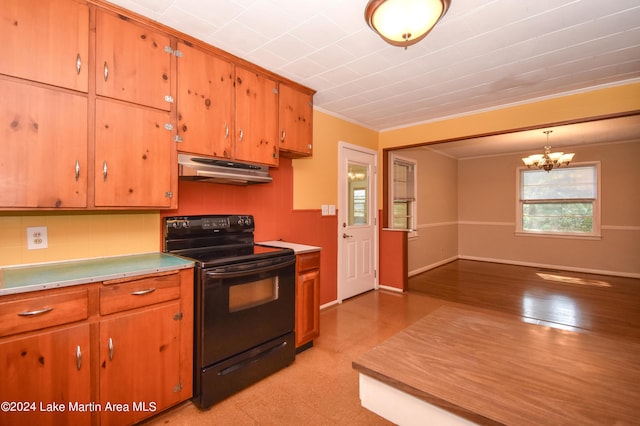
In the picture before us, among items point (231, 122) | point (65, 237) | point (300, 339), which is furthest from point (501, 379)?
point (65, 237)

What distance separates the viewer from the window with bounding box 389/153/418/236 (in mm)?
5040

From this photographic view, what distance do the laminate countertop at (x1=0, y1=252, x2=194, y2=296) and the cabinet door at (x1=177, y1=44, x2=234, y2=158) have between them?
2.69ft

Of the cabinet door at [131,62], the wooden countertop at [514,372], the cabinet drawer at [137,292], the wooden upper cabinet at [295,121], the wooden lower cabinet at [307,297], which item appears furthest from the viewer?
the wooden upper cabinet at [295,121]

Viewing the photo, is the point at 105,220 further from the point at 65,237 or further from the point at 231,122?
the point at 231,122

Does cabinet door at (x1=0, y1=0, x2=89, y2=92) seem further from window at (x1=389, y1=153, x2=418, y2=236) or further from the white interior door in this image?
window at (x1=389, y1=153, x2=418, y2=236)

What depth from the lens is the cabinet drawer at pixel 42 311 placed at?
1.36 meters

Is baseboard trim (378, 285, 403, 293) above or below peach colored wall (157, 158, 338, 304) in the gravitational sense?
below

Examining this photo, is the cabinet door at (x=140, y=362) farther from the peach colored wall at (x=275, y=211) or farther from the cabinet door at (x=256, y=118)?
the cabinet door at (x=256, y=118)

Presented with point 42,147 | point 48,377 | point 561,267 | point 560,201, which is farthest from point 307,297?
point 560,201

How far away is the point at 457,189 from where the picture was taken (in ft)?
24.6

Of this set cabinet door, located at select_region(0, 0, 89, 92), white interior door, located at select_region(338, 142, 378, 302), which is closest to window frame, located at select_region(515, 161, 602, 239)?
white interior door, located at select_region(338, 142, 378, 302)

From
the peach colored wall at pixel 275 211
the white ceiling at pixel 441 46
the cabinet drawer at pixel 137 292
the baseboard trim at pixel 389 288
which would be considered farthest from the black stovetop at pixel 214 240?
the baseboard trim at pixel 389 288

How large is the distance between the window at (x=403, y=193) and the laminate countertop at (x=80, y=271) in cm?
362

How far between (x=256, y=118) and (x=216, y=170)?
64 centimetres
